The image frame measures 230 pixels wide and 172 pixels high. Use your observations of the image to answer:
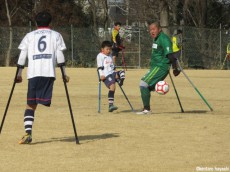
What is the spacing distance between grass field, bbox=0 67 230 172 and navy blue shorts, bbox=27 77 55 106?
2.03ft

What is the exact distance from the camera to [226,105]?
17438mm

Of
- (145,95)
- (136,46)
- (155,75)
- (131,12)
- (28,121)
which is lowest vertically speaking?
(136,46)

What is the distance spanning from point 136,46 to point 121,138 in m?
30.2

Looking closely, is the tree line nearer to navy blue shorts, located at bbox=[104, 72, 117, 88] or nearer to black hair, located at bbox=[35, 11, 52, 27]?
navy blue shorts, located at bbox=[104, 72, 117, 88]

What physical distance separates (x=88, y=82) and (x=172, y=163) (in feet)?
55.2

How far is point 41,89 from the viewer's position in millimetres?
10773

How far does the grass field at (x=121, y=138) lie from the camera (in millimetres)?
9055

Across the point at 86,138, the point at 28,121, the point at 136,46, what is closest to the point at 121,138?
the point at 86,138

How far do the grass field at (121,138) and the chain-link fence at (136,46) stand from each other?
22197mm

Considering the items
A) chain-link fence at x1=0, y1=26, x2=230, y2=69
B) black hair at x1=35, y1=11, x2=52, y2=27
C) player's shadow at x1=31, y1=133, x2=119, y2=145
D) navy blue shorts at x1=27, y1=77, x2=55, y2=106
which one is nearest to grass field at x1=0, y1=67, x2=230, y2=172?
player's shadow at x1=31, y1=133, x2=119, y2=145

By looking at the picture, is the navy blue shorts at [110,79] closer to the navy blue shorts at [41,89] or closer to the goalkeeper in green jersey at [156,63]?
the goalkeeper in green jersey at [156,63]

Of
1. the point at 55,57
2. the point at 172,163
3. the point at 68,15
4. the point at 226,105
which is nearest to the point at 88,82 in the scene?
the point at 226,105

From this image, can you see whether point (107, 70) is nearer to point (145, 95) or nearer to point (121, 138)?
point (145, 95)

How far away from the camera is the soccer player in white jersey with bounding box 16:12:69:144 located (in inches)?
421
